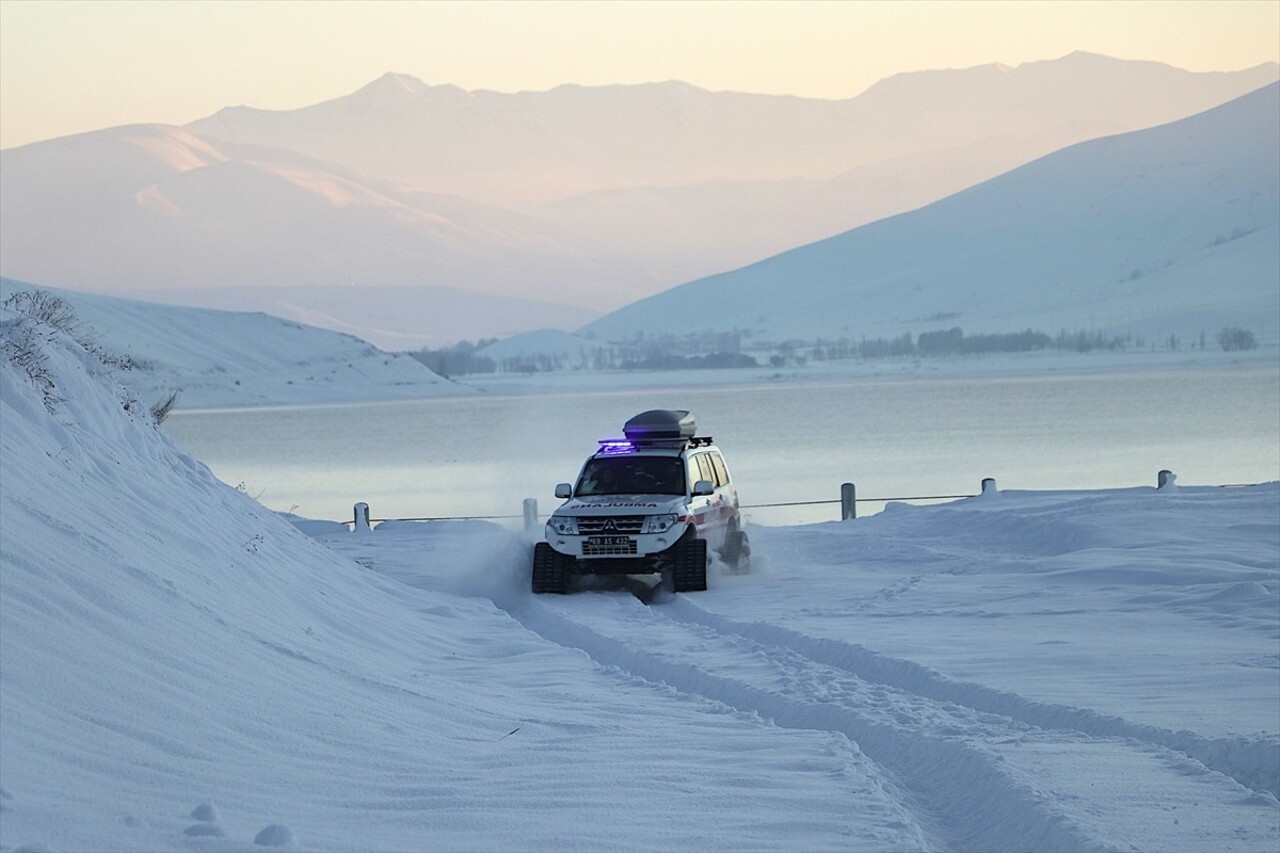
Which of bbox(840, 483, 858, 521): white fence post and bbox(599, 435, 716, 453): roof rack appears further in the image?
bbox(840, 483, 858, 521): white fence post

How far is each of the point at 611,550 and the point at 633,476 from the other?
1.46m

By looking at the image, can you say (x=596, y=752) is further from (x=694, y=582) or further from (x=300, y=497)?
(x=300, y=497)

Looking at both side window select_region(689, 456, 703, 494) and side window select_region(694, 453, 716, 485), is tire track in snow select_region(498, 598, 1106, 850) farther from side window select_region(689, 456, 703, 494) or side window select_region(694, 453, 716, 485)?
side window select_region(694, 453, 716, 485)

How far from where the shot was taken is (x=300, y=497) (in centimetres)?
4956

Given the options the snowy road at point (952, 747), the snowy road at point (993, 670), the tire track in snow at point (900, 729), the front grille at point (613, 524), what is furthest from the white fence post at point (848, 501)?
the snowy road at point (952, 747)

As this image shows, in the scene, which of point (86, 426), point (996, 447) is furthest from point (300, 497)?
point (86, 426)

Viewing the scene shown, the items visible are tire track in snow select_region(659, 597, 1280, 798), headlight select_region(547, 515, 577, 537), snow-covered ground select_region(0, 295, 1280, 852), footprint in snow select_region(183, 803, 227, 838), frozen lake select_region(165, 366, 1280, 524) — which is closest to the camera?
footprint in snow select_region(183, 803, 227, 838)

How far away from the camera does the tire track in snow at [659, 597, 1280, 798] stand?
327 inches

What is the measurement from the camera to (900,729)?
9094mm

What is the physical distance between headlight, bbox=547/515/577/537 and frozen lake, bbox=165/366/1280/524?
19.5 m

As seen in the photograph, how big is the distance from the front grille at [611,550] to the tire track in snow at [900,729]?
2.78 metres

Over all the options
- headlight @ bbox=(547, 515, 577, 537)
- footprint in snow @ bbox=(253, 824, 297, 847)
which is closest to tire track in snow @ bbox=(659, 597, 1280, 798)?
headlight @ bbox=(547, 515, 577, 537)

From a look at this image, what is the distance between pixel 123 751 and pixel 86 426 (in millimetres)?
5614

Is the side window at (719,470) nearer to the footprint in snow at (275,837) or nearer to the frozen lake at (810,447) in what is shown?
the footprint in snow at (275,837)
